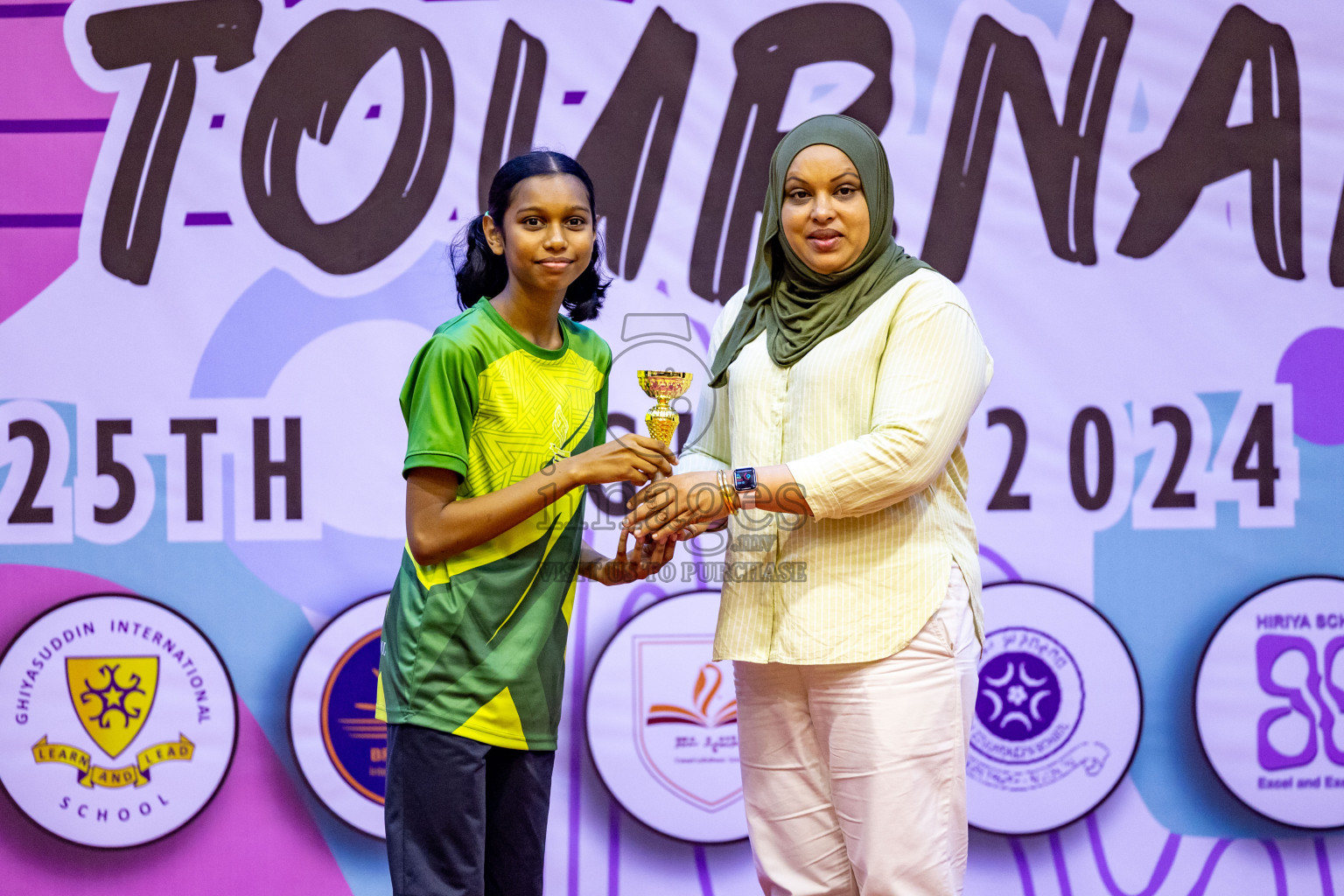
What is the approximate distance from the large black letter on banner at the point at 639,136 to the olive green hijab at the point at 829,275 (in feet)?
3.44

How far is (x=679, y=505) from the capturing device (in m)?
1.84

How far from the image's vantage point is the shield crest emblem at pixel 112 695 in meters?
2.98

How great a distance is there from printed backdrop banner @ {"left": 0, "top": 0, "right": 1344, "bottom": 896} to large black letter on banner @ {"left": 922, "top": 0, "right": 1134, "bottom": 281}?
0.01 metres

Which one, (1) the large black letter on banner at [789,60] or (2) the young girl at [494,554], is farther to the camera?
(1) the large black letter on banner at [789,60]

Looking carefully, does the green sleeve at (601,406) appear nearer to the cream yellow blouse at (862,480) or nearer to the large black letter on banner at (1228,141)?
the cream yellow blouse at (862,480)

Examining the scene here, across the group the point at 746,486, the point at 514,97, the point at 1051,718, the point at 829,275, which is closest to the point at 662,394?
the point at 746,486

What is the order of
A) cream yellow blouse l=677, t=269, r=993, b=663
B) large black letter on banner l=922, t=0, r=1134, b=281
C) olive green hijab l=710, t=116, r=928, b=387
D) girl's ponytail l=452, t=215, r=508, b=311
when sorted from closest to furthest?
cream yellow blouse l=677, t=269, r=993, b=663
olive green hijab l=710, t=116, r=928, b=387
girl's ponytail l=452, t=215, r=508, b=311
large black letter on banner l=922, t=0, r=1134, b=281

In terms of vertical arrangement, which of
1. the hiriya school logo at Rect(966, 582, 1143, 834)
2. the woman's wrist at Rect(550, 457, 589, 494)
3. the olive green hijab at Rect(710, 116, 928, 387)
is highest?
the olive green hijab at Rect(710, 116, 928, 387)

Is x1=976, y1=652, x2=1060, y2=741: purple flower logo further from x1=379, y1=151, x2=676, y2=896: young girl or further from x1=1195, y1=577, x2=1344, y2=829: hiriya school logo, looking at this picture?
x1=379, y1=151, x2=676, y2=896: young girl

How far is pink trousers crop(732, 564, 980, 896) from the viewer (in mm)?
1729

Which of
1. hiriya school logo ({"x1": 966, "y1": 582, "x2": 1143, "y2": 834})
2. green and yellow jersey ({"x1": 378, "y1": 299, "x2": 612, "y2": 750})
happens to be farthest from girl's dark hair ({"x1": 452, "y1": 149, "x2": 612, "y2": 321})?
hiriya school logo ({"x1": 966, "y1": 582, "x2": 1143, "y2": 834})

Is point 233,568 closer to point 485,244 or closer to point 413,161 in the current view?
point 413,161

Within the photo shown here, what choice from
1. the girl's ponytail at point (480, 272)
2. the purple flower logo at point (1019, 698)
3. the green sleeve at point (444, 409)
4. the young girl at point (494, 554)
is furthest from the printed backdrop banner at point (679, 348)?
the green sleeve at point (444, 409)

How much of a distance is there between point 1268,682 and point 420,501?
2.51 m
